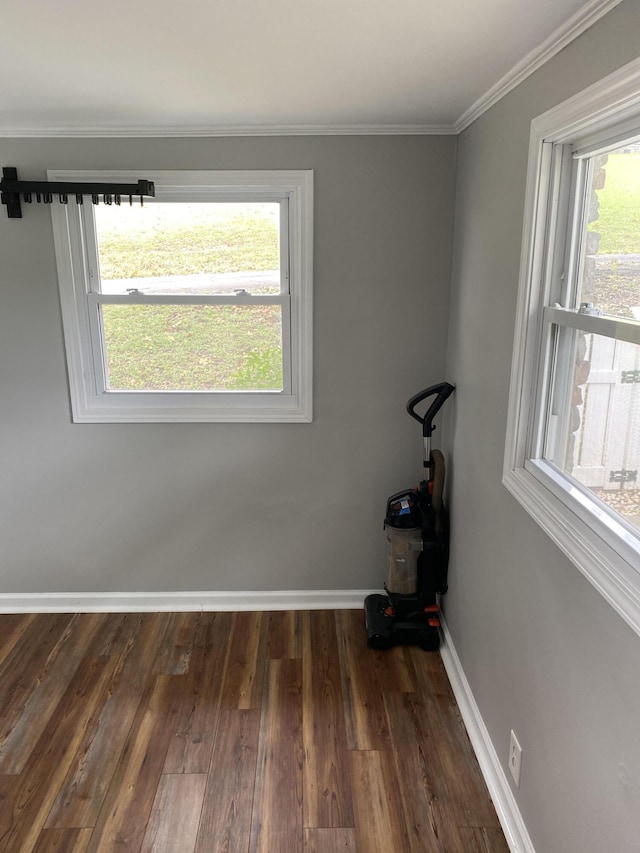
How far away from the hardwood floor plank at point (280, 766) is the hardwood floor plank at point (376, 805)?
196mm

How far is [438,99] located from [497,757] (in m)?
2.33

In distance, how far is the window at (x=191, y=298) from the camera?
9.20 ft

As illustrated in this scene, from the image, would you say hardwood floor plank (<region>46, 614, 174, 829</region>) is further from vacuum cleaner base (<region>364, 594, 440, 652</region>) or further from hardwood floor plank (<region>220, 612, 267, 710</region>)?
vacuum cleaner base (<region>364, 594, 440, 652</region>)

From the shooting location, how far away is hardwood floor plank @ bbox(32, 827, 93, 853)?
1889 mm

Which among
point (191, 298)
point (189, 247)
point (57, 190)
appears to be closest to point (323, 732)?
point (191, 298)

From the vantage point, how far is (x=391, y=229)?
2799mm

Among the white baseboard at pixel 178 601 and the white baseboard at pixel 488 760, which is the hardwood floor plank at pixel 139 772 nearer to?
the white baseboard at pixel 178 601

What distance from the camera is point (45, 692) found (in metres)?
2.59

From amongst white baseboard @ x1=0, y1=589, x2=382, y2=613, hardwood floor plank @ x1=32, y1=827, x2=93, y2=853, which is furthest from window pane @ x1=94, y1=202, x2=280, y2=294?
hardwood floor plank @ x1=32, y1=827, x2=93, y2=853

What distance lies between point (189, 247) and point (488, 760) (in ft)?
7.99

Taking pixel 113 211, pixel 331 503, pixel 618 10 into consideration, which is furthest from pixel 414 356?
pixel 618 10

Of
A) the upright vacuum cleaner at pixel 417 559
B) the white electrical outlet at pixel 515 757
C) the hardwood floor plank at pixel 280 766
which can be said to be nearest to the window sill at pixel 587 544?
the white electrical outlet at pixel 515 757

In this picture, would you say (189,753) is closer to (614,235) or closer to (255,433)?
(255,433)

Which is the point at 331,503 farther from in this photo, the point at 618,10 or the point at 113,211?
the point at 618,10
